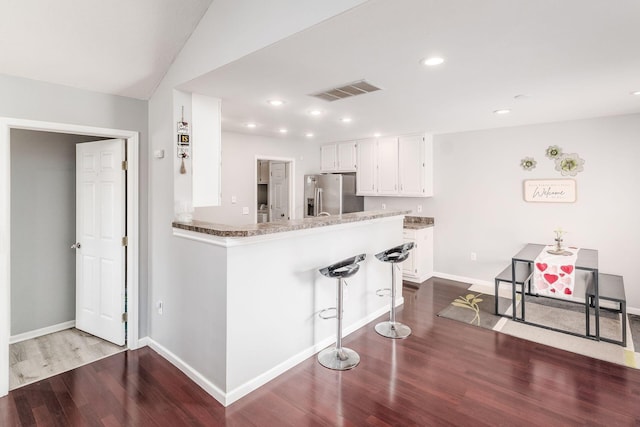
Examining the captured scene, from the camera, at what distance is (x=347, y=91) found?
305 cm

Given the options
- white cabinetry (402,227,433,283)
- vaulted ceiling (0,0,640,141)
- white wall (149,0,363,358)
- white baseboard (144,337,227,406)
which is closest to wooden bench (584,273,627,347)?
vaulted ceiling (0,0,640,141)

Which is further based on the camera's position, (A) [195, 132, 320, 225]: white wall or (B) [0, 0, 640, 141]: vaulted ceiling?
(A) [195, 132, 320, 225]: white wall

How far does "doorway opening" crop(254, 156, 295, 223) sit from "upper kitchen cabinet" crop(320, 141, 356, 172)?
30.5 inches

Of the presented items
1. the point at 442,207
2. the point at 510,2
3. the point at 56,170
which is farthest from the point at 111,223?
the point at 442,207

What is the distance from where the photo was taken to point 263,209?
21.5ft

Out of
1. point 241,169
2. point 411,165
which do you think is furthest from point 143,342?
point 411,165

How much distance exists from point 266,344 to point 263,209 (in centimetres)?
409

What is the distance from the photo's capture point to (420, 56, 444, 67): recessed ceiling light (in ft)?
7.54

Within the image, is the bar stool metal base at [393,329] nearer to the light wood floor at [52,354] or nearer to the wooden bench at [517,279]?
the wooden bench at [517,279]

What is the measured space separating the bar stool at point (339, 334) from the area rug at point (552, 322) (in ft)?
5.19

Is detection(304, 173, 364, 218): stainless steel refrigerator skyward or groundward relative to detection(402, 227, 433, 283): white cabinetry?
skyward

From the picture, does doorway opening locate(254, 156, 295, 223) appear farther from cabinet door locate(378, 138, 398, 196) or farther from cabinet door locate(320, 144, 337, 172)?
cabinet door locate(378, 138, 398, 196)

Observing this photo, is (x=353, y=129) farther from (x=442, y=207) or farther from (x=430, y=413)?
(x=430, y=413)

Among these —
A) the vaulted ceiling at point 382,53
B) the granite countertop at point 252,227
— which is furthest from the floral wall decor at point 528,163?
the granite countertop at point 252,227
